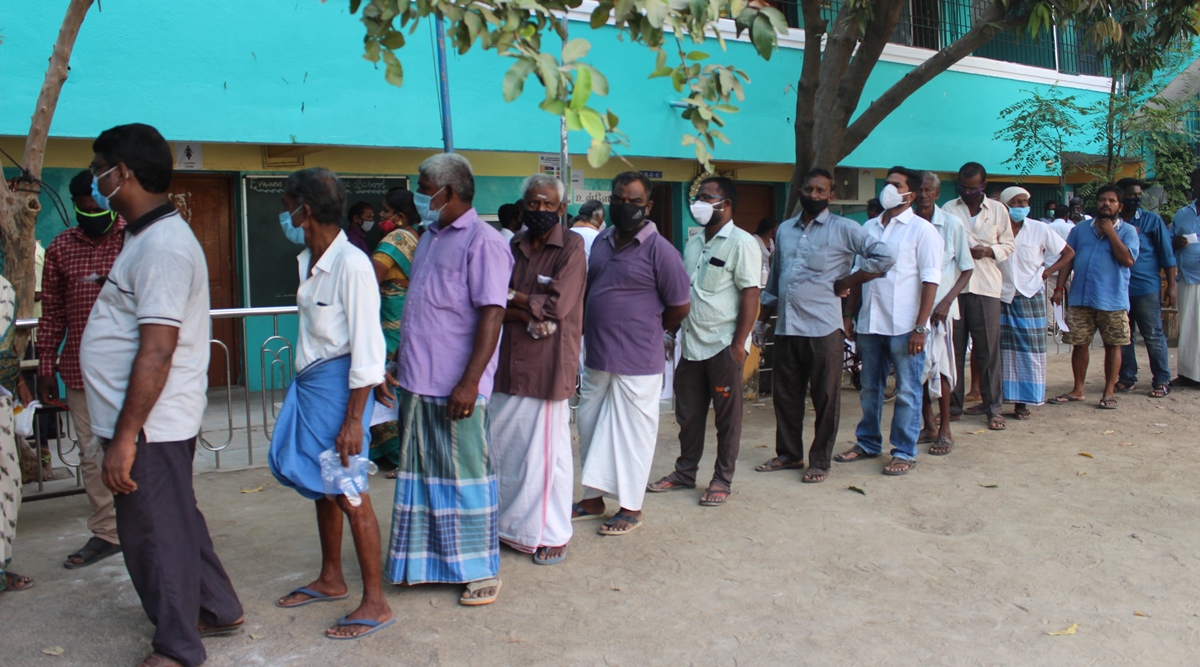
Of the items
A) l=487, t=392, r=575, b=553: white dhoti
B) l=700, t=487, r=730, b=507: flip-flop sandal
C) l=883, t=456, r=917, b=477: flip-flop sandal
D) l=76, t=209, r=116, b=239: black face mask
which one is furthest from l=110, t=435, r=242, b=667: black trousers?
l=883, t=456, r=917, b=477: flip-flop sandal

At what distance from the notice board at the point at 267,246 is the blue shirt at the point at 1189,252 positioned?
8.09 metres

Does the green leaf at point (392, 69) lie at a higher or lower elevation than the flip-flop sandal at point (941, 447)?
higher

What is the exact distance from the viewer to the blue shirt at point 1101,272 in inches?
341

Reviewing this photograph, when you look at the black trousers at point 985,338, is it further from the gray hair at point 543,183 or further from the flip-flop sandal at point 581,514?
the gray hair at point 543,183

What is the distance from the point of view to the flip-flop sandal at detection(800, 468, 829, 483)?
616cm

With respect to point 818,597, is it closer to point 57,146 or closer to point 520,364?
point 520,364

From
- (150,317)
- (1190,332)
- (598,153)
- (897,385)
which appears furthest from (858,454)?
(150,317)

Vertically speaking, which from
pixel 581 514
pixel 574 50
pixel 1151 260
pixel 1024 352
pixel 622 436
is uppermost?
pixel 574 50

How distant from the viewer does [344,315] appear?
12.5 feet

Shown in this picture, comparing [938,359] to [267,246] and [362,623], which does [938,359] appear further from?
[267,246]

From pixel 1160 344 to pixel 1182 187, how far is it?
6.14 m

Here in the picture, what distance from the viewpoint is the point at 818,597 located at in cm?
428

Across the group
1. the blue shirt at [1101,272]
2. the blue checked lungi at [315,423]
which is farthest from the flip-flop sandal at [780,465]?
the blue shirt at [1101,272]

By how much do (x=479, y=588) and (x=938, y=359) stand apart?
3811 mm
